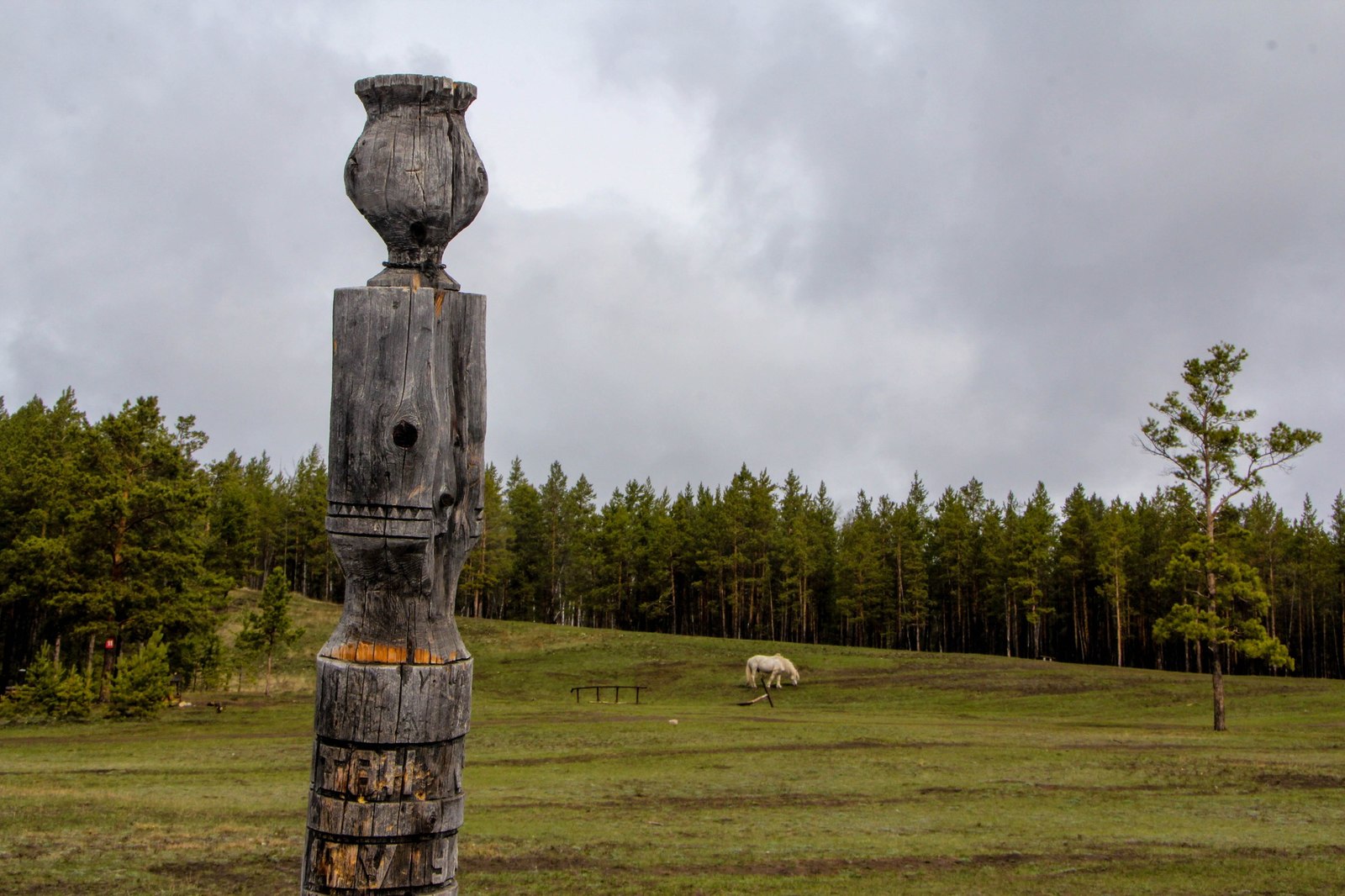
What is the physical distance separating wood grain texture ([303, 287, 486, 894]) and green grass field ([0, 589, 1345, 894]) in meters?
10.6

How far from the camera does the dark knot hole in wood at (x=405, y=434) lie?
400 cm

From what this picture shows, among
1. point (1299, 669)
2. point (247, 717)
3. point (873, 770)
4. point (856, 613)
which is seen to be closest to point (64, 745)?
point (247, 717)

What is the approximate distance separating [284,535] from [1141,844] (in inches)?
4375

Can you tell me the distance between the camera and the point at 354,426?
13.1ft

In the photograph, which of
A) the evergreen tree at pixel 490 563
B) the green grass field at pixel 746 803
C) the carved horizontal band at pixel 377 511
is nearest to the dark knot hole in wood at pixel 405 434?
the carved horizontal band at pixel 377 511

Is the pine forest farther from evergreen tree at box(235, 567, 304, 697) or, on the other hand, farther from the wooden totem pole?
the wooden totem pole

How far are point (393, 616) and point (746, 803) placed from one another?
1812 centimetres

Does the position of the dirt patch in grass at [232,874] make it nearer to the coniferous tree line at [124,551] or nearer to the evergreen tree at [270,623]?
the coniferous tree line at [124,551]

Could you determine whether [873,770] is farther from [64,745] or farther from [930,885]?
[64,745]

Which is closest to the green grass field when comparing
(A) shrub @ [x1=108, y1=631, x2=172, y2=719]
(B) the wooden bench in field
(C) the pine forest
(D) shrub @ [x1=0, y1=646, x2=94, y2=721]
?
(A) shrub @ [x1=108, y1=631, x2=172, y2=719]

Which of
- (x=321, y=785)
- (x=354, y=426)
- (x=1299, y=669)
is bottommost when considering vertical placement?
(x=1299, y=669)

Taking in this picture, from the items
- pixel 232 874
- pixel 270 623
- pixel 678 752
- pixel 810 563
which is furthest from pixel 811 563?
pixel 232 874

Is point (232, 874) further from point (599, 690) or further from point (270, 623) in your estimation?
point (599, 690)

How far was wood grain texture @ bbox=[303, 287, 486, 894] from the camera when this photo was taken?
381 cm
